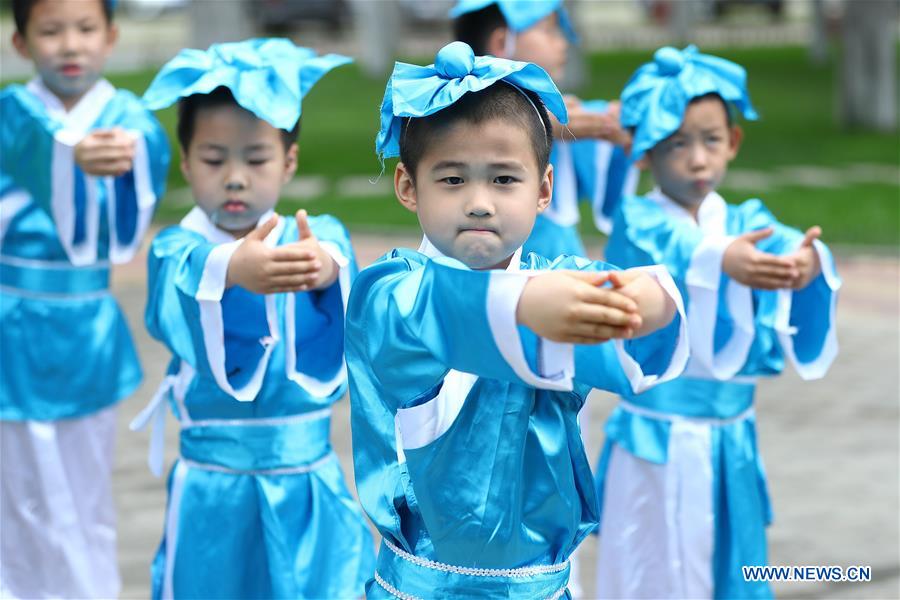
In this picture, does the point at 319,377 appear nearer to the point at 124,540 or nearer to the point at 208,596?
the point at 208,596

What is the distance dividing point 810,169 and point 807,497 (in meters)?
8.52

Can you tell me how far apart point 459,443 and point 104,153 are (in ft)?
6.54

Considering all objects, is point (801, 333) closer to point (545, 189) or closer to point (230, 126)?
point (545, 189)

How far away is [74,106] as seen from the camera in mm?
4652

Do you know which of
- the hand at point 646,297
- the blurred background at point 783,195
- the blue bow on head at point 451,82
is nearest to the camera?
the hand at point 646,297

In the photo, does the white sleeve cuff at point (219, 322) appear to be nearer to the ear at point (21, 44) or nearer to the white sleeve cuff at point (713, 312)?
the white sleeve cuff at point (713, 312)

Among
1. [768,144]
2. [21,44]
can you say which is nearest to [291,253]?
[21,44]

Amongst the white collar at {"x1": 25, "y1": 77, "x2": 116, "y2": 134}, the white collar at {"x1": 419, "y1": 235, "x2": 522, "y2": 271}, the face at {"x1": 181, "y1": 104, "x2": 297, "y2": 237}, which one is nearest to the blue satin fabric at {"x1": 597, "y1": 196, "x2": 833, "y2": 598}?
the face at {"x1": 181, "y1": 104, "x2": 297, "y2": 237}

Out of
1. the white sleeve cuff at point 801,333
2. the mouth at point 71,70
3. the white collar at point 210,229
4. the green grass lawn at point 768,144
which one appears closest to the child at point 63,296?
the mouth at point 71,70

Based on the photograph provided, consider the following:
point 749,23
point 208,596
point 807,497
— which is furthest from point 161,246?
point 749,23

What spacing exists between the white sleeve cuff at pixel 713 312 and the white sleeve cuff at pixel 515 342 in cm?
157

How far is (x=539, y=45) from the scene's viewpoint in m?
4.81

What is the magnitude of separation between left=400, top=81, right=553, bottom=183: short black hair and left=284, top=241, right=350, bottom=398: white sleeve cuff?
2.65 ft

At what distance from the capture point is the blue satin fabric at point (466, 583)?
2.78 m
